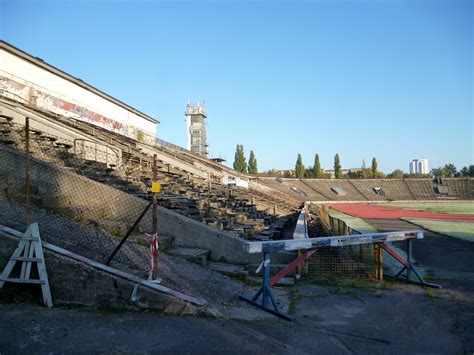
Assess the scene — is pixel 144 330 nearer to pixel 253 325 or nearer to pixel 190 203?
pixel 253 325

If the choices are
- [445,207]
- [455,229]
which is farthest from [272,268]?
[445,207]

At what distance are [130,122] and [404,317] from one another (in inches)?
1241

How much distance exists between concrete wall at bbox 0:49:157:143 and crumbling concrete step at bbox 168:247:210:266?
16.8 meters

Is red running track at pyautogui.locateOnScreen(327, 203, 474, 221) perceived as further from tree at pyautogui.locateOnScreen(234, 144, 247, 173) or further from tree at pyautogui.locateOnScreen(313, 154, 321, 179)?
tree at pyautogui.locateOnScreen(313, 154, 321, 179)

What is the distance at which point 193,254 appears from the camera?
7285mm

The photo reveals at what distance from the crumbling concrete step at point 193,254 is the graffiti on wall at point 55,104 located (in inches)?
653

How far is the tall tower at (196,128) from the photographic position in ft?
240

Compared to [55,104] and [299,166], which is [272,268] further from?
[299,166]

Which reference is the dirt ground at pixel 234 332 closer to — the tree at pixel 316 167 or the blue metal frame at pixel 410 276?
the blue metal frame at pixel 410 276

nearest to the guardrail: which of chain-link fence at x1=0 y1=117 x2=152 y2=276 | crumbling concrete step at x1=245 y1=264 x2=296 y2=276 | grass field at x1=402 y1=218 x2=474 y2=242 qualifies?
crumbling concrete step at x1=245 y1=264 x2=296 y2=276

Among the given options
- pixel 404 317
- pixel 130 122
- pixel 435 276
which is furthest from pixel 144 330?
pixel 130 122

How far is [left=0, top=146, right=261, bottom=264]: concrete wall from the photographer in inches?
310

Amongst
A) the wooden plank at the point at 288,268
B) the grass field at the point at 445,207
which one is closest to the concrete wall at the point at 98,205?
the wooden plank at the point at 288,268

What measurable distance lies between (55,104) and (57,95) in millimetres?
702
